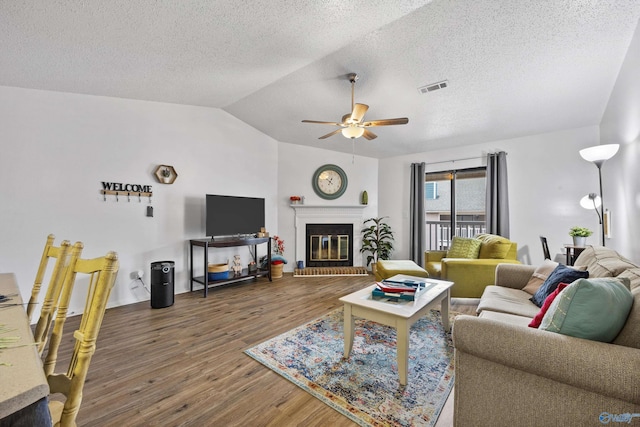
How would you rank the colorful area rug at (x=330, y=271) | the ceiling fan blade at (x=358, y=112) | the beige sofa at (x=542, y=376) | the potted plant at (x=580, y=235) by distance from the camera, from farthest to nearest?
the colorful area rug at (x=330, y=271), the potted plant at (x=580, y=235), the ceiling fan blade at (x=358, y=112), the beige sofa at (x=542, y=376)

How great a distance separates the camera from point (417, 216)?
5441 millimetres

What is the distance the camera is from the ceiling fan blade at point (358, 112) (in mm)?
2700

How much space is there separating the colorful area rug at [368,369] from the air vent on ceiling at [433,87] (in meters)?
2.69

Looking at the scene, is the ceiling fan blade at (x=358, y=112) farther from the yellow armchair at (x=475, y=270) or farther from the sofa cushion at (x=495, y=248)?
the sofa cushion at (x=495, y=248)

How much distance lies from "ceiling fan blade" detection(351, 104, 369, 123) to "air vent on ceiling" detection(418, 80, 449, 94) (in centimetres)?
98

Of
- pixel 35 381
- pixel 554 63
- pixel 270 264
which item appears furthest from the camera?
pixel 270 264

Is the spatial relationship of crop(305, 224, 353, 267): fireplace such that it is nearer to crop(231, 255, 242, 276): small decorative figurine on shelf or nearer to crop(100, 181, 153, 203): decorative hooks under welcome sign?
crop(231, 255, 242, 276): small decorative figurine on shelf

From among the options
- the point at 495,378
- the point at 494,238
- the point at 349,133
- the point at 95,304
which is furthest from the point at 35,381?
the point at 494,238

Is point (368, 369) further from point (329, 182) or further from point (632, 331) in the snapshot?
point (329, 182)

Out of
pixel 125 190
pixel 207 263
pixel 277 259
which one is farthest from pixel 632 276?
pixel 125 190

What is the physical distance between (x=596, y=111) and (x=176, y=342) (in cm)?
561

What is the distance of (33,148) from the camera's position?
2.82 meters

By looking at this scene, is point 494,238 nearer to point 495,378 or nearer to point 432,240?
point 432,240

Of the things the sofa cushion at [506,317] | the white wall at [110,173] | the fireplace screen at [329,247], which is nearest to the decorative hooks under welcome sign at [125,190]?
the white wall at [110,173]
